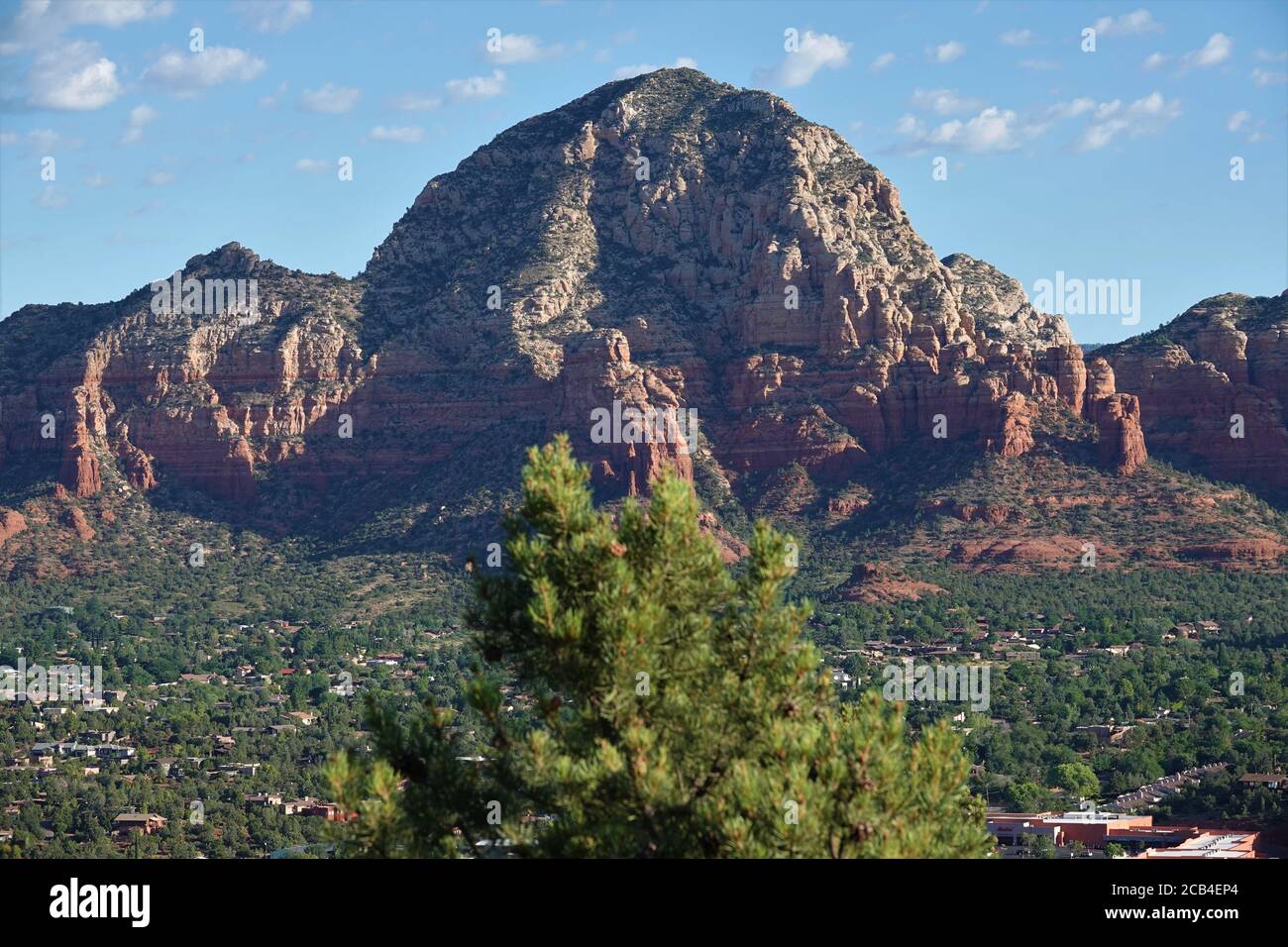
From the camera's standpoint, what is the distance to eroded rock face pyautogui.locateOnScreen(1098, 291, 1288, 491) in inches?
5404

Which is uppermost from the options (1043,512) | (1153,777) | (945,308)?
(945,308)

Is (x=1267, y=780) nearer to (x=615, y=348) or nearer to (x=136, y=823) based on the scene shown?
(x=136, y=823)

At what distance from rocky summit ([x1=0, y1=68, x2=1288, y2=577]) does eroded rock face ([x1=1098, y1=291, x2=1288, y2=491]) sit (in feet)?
0.68

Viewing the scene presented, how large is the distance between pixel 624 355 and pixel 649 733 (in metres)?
118

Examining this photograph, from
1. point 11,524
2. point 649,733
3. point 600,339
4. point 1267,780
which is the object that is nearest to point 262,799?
point 1267,780

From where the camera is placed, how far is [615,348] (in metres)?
136

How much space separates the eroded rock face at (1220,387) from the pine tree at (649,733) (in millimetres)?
121027

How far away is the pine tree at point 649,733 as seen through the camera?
1869 centimetres

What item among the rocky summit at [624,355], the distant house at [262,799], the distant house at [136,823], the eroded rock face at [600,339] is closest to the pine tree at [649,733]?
the distant house at [136,823]

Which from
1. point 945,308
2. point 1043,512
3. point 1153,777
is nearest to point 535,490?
point 1153,777

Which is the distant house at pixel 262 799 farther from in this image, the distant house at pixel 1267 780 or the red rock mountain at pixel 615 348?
the red rock mountain at pixel 615 348
